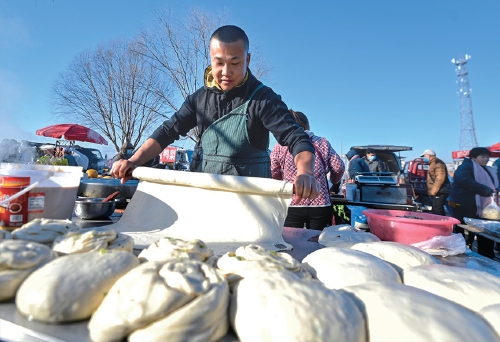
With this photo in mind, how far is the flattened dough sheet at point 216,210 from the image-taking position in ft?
4.09

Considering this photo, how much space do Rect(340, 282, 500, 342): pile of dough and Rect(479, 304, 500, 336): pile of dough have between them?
14mm

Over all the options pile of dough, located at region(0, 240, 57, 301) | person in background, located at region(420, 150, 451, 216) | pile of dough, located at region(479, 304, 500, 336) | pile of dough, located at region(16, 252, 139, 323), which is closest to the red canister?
pile of dough, located at region(0, 240, 57, 301)

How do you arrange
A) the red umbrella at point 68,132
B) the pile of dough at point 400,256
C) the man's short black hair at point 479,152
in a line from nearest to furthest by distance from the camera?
the pile of dough at point 400,256
the man's short black hair at point 479,152
the red umbrella at point 68,132

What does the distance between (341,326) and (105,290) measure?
520mm

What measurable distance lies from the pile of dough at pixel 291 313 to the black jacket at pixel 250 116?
108cm

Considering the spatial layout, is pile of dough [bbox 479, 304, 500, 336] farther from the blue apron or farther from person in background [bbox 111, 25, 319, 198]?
the blue apron

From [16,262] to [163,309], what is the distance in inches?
16.9

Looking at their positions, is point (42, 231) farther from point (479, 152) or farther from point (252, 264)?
point (479, 152)

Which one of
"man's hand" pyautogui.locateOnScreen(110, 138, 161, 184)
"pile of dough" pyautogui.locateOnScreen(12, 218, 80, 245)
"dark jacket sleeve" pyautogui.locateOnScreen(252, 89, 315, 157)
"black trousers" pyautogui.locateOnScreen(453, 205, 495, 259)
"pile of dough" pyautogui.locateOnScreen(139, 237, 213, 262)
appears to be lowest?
"black trousers" pyautogui.locateOnScreen(453, 205, 495, 259)

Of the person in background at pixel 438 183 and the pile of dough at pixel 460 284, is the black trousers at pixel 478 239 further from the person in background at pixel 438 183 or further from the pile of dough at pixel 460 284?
the pile of dough at pixel 460 284

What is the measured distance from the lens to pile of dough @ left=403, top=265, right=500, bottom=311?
722 mm

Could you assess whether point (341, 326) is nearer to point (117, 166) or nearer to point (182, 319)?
point (182, 319)

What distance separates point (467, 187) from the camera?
4.61 m

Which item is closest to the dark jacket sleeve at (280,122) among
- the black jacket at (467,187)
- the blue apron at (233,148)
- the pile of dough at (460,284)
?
the blue apron at (233,148)
